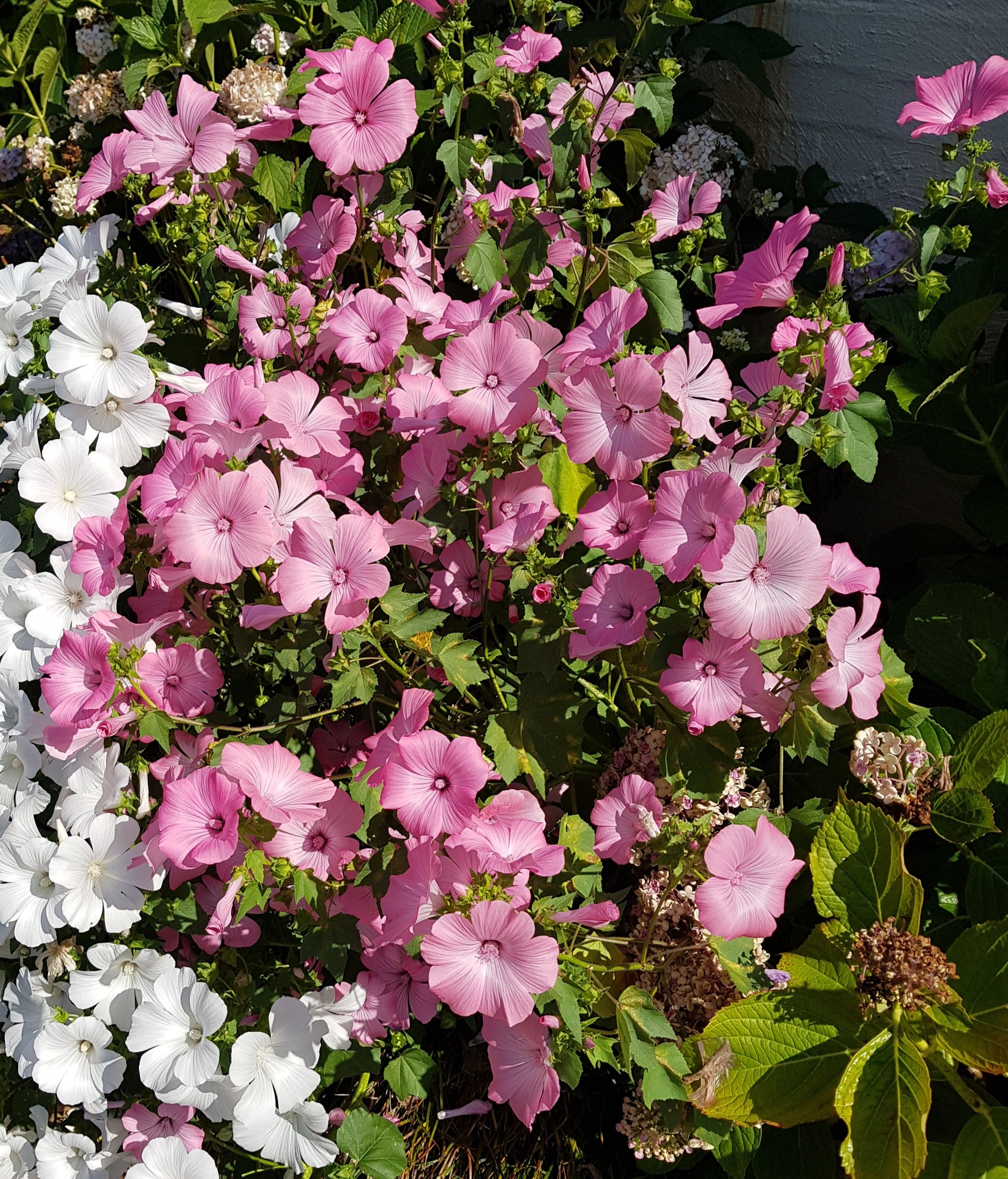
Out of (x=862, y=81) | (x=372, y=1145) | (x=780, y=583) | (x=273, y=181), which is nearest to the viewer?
(x=780, y=583)

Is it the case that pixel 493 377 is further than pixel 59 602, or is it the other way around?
pixel 59 602

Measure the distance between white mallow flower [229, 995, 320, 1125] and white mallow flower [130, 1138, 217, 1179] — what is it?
0.12 metres

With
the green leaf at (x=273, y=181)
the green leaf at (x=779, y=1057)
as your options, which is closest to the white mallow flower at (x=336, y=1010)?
the green leaf at (x=779, y=1057)

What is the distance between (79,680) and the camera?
133 centimetres

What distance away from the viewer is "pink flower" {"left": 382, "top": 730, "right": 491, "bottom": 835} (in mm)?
1161

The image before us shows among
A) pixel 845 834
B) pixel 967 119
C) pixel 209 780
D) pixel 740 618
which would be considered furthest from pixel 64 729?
pixel 967 119

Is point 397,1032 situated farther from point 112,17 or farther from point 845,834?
point 112,17

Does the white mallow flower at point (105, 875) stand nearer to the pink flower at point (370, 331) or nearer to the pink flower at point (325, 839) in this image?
the pink flower at point (325, 839)

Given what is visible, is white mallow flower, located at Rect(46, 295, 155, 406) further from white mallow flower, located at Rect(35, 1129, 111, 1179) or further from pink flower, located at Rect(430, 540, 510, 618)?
white mallow flower, located at Rect(35, 1129, 111, 1179)

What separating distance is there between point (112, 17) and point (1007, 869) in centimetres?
250

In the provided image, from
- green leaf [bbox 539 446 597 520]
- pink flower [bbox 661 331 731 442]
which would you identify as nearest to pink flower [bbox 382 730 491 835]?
green leaf [bbox 539 446 597 520]

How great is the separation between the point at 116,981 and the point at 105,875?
21 cm

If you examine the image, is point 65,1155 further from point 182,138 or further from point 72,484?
point 182,138

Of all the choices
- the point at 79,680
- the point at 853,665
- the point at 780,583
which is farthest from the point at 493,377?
the point at 79,680
